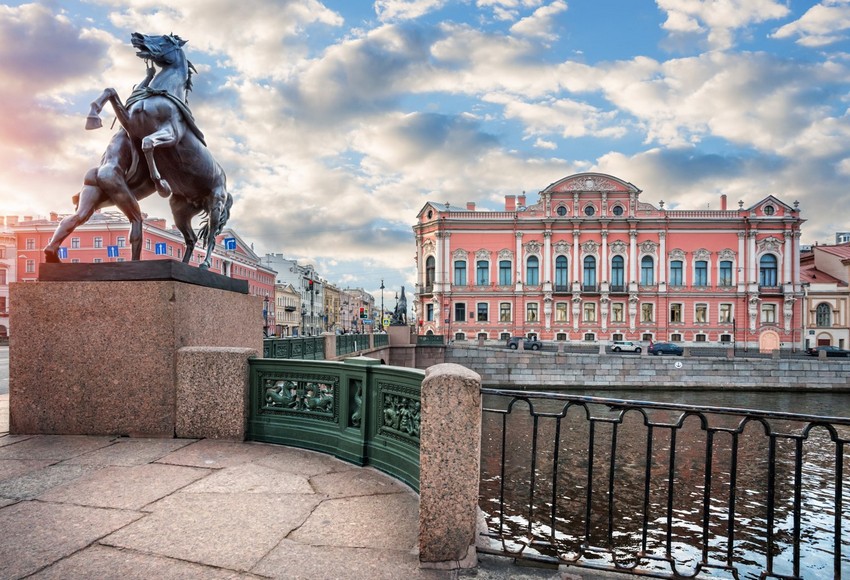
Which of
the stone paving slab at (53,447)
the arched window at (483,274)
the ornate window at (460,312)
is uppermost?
the arched window at (483,274)

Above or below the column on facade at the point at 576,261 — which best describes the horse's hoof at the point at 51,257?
below

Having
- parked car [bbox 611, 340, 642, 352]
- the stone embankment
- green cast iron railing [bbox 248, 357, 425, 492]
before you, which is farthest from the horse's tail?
parked car [bbox 611, 340, 642, 352]

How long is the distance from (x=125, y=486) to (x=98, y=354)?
1.70m

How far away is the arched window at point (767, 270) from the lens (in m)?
47.2

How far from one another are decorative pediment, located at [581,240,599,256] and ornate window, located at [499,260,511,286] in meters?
7.04

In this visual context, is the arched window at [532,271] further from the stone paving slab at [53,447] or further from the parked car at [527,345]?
the stone paving slab at [53,447]

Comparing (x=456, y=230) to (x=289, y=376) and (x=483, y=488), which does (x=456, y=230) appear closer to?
(x=483, y=488)

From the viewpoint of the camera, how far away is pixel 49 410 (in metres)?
4.57

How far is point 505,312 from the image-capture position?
4862cm

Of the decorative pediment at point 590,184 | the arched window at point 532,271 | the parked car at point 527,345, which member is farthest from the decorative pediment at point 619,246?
the parked car at point 527,345

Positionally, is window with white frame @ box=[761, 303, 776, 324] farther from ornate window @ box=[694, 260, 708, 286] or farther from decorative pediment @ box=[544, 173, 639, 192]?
decorative pediment @ box=[544, 173, 639, 192]

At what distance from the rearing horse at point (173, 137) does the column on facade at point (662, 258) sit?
47.9 meters

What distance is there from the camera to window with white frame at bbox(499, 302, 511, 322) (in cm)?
4853

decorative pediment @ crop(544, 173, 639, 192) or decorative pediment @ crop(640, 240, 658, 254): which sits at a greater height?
decorative pediment @ crop(544, 173, 639, 192)
